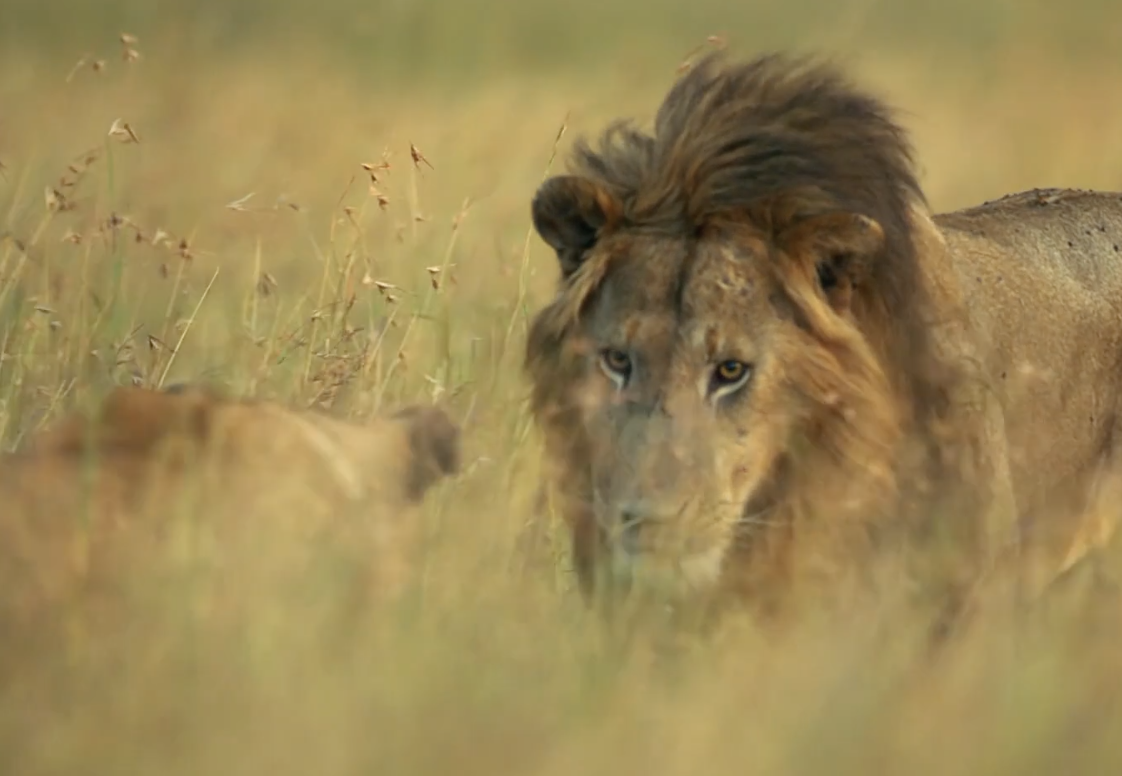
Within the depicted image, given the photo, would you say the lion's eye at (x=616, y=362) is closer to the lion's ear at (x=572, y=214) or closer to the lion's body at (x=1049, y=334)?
the lion's ear at (x=572, y=214)

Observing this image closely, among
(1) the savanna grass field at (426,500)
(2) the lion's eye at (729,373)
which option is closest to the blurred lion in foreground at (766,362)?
(2) the lion's eye at (729,373)

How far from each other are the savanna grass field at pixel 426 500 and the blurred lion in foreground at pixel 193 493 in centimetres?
6

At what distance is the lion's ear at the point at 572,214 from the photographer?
213 inches

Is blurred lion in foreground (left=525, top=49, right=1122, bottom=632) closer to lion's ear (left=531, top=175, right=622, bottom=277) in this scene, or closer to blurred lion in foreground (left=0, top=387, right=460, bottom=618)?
lion's ear (left=531, top=175, right=622, bottom=277)

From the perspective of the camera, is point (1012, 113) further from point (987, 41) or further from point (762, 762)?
point (762, 762)

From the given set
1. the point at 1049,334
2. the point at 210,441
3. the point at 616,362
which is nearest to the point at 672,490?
the point at 616,362

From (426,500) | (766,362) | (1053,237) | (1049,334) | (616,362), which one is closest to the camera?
(766,362)

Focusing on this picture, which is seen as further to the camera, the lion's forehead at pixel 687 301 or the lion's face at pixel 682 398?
the lion's forehead at pixel 687 301

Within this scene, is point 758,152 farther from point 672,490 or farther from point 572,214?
point 672,490

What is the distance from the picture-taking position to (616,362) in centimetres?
523

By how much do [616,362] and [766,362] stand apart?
36cm

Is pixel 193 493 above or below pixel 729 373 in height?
below

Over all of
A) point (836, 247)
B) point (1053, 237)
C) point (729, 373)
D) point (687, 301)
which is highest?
point (1053, 237)

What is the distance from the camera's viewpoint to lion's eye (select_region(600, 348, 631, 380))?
521 cm
